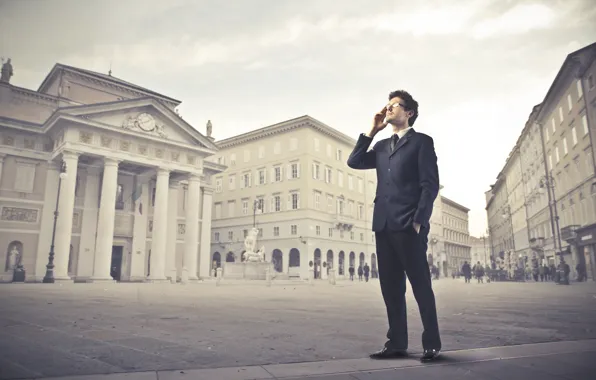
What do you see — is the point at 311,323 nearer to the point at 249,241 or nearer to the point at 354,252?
the point at 249,241

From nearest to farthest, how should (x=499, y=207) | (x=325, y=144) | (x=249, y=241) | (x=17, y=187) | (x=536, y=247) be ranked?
(x=17, y=187), (x=249, y=241), (x=536, y=247), (x=325, y=144), (x=499, y=207)

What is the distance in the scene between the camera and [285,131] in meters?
52.0

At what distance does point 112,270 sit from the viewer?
3653cm

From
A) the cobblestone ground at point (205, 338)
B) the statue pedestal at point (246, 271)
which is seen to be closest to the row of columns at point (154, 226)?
the statue pedestal at point (246, 271)

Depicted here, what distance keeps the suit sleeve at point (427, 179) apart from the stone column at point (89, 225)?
33702mm

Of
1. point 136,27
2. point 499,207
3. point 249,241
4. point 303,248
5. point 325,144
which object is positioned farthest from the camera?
point 499,207

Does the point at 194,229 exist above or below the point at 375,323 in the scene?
above

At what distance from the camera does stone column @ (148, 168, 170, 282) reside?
Answer: 1296 inches

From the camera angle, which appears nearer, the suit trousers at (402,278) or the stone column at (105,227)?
the suit trousers at (402,278)

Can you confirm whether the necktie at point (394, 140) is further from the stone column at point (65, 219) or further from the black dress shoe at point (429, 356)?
the stone column at point (65, 219)

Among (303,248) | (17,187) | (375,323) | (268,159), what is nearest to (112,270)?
(17,187)

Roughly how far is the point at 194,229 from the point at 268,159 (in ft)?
63.6

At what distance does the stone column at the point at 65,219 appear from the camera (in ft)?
91.4

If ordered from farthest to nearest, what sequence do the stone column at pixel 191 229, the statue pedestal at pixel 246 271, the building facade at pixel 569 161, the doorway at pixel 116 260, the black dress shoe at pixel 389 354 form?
1. the doorway at pixel 116 260
2. the stone column at pixel 191 229
3. the statue pedestal at pixel 246 271
4. the building facade at pixel 569 161
5. the black dress shoe at pixel 389 354
